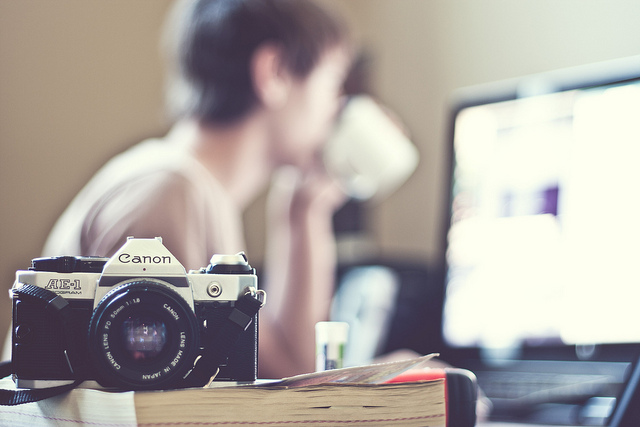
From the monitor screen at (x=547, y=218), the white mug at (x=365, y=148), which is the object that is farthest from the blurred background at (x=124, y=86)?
the monitor screen at (x=547, y=218)

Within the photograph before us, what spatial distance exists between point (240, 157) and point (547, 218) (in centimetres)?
56

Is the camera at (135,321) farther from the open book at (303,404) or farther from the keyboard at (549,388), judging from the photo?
the keyboard at (549,388)

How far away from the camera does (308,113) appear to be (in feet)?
3.72

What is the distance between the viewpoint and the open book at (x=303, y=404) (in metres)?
0.36

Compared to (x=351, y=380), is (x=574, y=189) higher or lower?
higher

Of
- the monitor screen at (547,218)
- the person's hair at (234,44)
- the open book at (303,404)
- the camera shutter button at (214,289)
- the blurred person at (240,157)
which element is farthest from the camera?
the person's hair at (234,44)

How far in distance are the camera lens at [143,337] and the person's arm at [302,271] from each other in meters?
0.70

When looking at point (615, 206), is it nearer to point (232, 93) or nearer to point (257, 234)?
point (232, 93)

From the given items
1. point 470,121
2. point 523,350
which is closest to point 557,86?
point 470,121

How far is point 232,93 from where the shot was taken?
3.54 ft

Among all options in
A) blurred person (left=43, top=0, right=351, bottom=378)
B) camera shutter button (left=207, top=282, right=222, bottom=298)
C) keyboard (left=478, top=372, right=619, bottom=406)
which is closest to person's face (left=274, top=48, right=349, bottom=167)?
blurred person (left=43, top=0, right=351, bottom=378)

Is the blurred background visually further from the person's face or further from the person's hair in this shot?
the person's hair

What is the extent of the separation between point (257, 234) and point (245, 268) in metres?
1.34

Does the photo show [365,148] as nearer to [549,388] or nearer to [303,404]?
[549,388]
